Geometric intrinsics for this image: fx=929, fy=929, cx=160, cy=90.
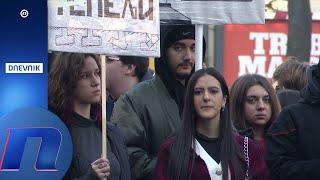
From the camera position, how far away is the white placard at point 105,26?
528cm

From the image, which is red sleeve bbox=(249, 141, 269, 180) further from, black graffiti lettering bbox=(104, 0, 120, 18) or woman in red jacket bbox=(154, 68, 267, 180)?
black graffiti lettering bbox=(104, 0, 120, 18)

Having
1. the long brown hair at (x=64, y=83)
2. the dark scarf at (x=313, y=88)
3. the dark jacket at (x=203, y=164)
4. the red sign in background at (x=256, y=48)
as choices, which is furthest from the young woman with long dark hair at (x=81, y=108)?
the red sign in background at (x=256, y=48)

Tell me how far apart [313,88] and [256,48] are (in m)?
14.4

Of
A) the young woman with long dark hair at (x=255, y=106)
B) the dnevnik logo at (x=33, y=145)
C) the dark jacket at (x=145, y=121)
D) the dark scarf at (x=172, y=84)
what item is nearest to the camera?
the dnevnik logo at (x=33, y=145)

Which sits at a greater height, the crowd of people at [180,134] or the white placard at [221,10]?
the white placard at [221,10]

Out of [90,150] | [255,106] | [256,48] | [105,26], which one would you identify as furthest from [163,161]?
[256,48]

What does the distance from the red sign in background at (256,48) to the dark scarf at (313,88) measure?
45.3 feet

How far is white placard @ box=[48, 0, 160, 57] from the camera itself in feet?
17.3

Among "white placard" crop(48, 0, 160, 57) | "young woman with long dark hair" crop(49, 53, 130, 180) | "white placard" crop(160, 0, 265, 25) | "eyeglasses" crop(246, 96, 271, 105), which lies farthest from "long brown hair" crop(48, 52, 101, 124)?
"eyeglasses" crop(246, 96, 271, 105)

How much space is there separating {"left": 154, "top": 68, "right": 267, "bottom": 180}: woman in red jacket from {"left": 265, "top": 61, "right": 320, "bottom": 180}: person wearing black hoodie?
0.35 feet

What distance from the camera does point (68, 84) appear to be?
5.41 metres

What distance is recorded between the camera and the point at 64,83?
5398 mm

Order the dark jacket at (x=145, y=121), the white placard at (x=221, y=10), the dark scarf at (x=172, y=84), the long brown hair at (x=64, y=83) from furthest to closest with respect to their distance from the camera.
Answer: the white placard at (x=221, y=10) < the dark scarf at (x=172, y=84) < the dark jacket at (x=145, y=121) < the long brown hair at (x=64, y=83)

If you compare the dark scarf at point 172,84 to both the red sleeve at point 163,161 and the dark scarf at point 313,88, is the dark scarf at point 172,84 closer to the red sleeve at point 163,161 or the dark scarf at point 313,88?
the red sleeve at point 163,161
